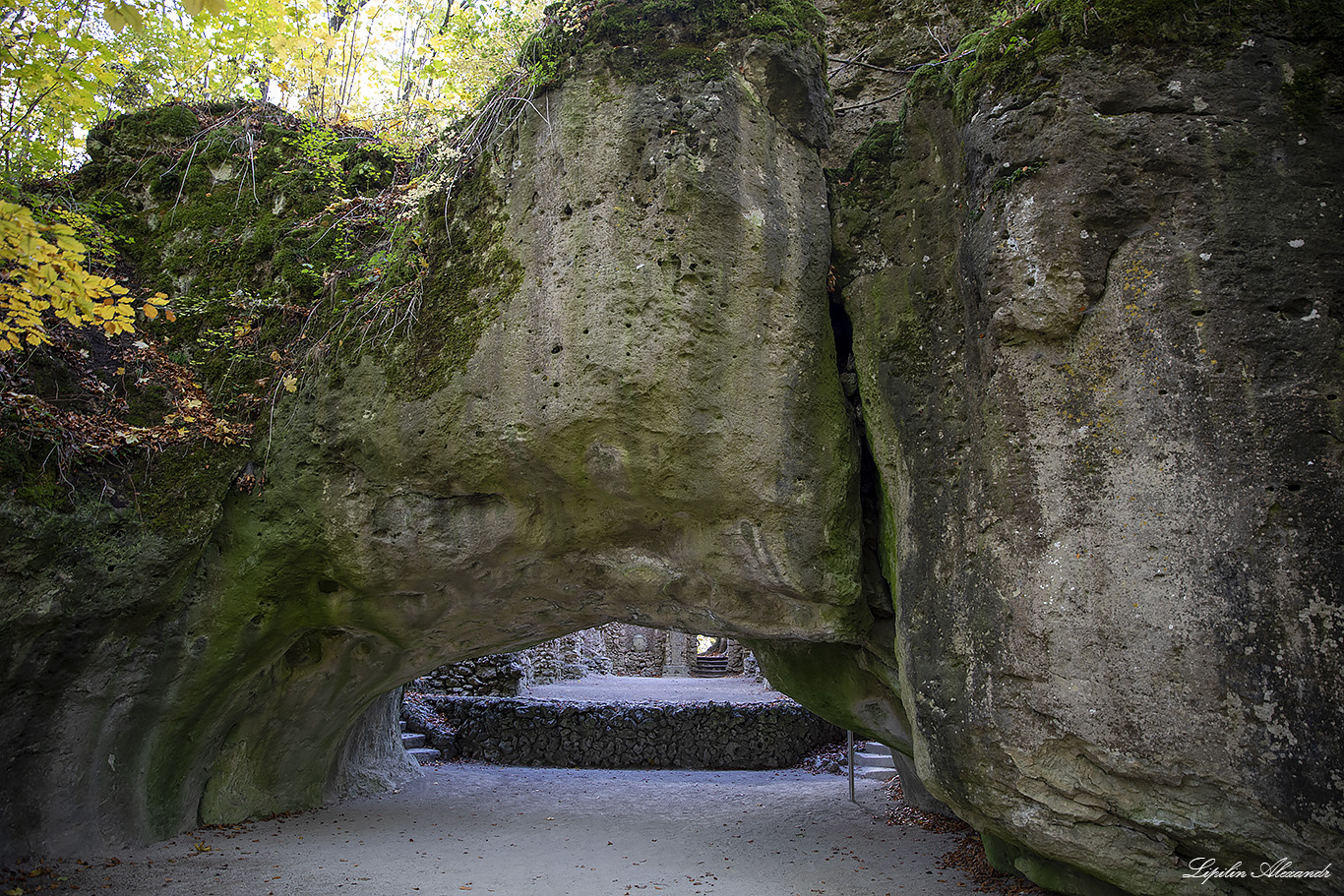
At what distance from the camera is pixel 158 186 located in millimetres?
6398

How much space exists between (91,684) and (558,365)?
3.75 metres

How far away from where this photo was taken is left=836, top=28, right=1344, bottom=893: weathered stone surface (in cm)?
337

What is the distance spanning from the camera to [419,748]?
11.8m

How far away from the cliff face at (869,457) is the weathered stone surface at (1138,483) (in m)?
0.02

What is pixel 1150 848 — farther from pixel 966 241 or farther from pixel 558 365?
pixel 558 365

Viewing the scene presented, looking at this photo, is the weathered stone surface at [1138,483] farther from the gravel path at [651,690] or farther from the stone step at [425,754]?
the stone step at [425,754]

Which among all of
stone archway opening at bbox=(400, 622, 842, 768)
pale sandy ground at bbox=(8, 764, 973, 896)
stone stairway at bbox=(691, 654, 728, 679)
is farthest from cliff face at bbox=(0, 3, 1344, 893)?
stone stairway at bbox=(691, 654, 728, 679)

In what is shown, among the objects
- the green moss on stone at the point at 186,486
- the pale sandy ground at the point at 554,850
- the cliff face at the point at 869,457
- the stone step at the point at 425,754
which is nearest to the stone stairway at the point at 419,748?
the stone step at the point at 425,754

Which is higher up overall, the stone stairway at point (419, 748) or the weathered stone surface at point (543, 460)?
the weathered stone surface at point (543, 460)

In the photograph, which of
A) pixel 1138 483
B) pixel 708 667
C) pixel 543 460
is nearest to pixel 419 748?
pixel 543 460

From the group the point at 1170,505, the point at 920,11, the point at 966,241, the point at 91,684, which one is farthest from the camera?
the point at 920,11

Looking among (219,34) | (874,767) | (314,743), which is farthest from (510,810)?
(219,34)

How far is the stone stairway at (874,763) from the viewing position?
994 centimetres

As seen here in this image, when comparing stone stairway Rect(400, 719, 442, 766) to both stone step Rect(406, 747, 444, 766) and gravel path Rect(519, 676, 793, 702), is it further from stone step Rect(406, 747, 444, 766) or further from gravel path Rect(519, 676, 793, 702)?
gravel path Rect(519, 676, 793, 702)
